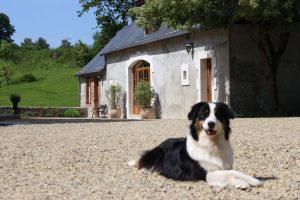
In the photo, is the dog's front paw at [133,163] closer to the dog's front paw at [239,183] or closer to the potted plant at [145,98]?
the dog's front paw at [239,183]

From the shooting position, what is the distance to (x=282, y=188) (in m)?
5.13

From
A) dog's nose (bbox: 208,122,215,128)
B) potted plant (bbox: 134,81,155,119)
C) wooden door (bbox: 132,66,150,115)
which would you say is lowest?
dog's nose (bbox: 208,122,215,128)

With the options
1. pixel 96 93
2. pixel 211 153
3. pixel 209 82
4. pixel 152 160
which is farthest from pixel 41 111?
pixel 211 153

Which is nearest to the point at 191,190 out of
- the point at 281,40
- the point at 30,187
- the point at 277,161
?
the point at 30,187

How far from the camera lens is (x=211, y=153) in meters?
5.17

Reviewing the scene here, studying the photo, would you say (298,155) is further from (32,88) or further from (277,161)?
(32,88)

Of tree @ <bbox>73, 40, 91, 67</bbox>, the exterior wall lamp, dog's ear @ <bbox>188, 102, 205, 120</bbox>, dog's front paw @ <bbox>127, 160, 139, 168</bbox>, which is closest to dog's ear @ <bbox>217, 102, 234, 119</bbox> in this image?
dog's ear @ <bbox>188, 102, 205, 120</bbox>

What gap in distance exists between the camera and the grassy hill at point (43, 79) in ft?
129

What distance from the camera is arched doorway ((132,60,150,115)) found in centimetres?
2369

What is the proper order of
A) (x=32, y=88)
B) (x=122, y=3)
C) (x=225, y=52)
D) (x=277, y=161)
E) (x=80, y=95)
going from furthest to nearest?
1. (x=32, y=88)
2. (x=122, y=3)
3. (x=80, y=95)
4. (x=225, y=52)
5. (x=277, y=161)

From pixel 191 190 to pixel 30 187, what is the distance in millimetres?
1662

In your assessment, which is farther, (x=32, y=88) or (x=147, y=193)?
(x=32, y=88)

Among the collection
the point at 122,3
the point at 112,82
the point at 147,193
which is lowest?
the point at 147,193

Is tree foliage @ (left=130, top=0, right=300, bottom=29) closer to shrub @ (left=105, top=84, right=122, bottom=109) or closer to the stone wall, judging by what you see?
shrub @ (left=105, top=84, right=122, bottom=109)
